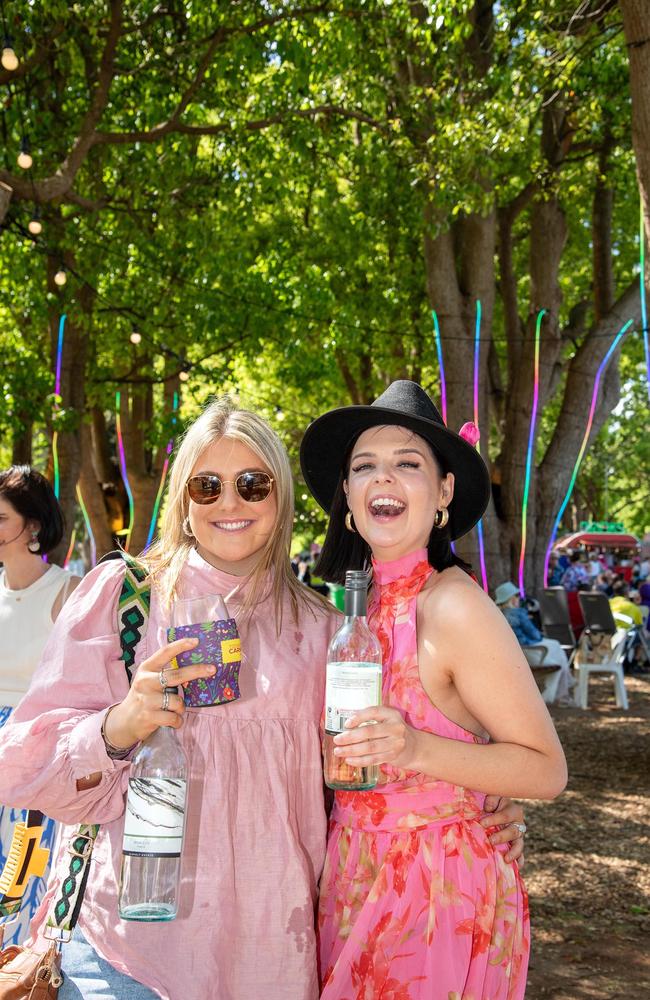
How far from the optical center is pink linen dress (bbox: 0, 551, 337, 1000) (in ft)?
7.03

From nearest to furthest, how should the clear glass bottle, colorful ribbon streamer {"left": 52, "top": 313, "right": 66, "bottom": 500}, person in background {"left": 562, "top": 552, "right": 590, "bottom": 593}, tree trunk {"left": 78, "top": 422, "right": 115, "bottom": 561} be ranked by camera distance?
the clear glass bottle < colorful ribbon streamer {"left": 52, "top": 313, "right": 66, "bottom": 500} < tree trunk {"left": 78, "top": 422, "right": 115, "bottom": 561} < person in background {"left": 562, "top": 552, "right": 590, "bottom": 593}

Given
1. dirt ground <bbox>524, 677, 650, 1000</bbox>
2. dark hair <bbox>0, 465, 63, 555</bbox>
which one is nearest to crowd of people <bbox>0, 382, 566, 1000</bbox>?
dark hair <bbox>0, 465, 63, 555</bbox>

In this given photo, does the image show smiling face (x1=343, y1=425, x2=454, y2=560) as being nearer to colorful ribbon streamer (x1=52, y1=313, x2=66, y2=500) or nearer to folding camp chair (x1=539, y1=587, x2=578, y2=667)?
colorful ribbon streamer (x1=52, y1=313, x2=66, y2=500)

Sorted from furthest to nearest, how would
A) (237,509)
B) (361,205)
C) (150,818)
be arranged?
(361,205) → (237,509) → (150,818)

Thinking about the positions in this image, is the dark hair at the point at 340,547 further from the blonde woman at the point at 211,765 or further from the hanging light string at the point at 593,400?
the hanging light string at the point at 593,400

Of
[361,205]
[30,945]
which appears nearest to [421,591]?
[30,945]

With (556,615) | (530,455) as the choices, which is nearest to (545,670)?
(556,615)

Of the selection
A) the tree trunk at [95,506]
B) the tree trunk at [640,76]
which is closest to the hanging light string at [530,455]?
the tree trunk at [95,506]

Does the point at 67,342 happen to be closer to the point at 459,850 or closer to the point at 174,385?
the point at 174,385

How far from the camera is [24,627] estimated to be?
438 centimetres

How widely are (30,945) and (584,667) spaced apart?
36.7 feet

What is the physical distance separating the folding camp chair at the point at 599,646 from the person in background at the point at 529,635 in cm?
21

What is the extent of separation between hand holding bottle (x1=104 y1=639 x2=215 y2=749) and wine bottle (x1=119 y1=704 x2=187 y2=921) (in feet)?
0.14

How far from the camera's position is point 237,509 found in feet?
8.30
